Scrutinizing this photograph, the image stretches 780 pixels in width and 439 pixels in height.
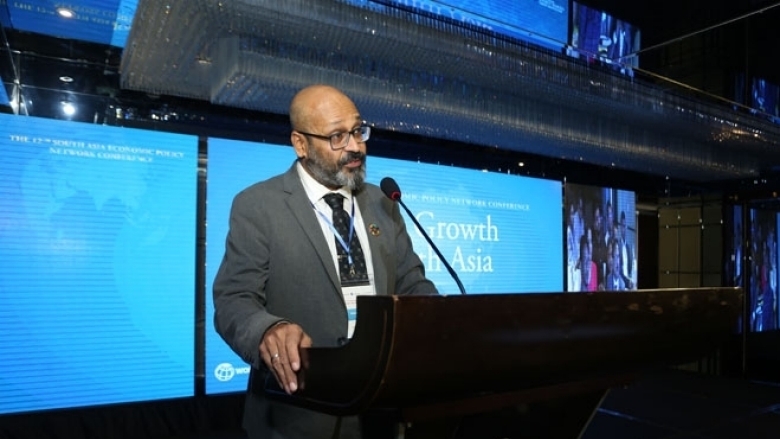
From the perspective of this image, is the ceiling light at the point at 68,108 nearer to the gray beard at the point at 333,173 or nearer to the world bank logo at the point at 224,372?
the world bank logo at the point at 224,372

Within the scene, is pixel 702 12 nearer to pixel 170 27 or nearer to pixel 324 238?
pixel 170 27

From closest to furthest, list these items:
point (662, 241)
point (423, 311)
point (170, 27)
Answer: point (423, 311)
point (170, 27)
point (662, 241)

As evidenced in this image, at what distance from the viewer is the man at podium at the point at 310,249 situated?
3.42 feet

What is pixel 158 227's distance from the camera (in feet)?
9.68

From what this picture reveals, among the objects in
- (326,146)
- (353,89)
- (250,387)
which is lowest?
(250,387)

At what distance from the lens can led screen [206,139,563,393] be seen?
3.11 metres

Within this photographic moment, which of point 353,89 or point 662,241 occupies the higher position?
point 353,89

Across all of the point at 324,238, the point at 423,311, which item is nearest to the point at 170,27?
the point at 324,238

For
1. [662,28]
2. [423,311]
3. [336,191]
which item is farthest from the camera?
[662,28]

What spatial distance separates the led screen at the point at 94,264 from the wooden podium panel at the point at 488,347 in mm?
2403

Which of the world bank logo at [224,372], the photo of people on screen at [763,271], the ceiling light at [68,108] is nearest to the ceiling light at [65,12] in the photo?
the ceiling light at [68,108]

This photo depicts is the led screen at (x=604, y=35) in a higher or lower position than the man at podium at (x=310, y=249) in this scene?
higher

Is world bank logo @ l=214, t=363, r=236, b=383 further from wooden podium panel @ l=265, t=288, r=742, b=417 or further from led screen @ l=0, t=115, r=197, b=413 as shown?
wooden podium panel @ l=265, t=288, r=742, b=417

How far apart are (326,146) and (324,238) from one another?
0.75 ft
